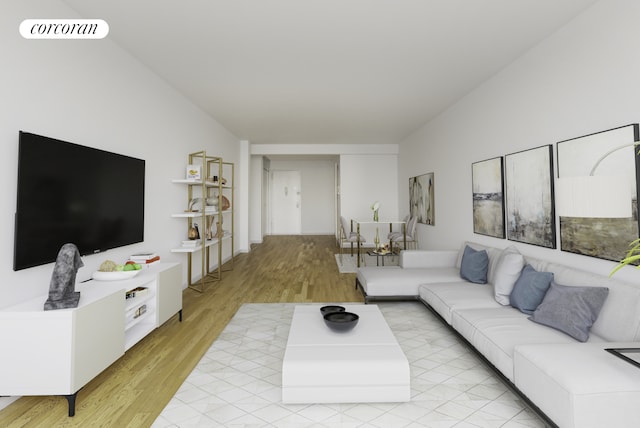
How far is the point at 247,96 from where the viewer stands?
439 centimetres

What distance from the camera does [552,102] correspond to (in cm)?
275

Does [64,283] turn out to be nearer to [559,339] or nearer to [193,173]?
[193,173]

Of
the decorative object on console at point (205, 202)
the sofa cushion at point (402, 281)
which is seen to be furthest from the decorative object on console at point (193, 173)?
the sofa cushion at point (402, 281)

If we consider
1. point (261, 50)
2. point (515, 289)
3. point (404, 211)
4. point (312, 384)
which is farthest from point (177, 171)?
point (404, 211)

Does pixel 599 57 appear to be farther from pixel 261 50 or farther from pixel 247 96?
pixel 247 96

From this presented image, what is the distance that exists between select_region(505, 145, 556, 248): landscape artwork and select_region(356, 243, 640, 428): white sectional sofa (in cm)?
30

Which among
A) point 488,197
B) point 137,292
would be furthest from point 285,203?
point 137,292

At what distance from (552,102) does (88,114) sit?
4.06 meters

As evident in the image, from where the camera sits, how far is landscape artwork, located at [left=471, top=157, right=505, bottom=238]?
3.51 meters

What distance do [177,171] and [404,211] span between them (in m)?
5.42

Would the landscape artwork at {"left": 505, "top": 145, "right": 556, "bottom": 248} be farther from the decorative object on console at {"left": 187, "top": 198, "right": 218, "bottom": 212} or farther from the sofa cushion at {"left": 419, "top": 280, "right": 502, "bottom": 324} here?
the decorative object on console at {"left": 187, "top": 198, "right": 218, "bottom": 212}

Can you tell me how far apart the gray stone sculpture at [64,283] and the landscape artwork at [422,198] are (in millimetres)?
Result: 5142

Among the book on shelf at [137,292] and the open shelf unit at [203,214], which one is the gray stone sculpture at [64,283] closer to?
the book on shelf at [137,292]

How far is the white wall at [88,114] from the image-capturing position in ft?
6.51
